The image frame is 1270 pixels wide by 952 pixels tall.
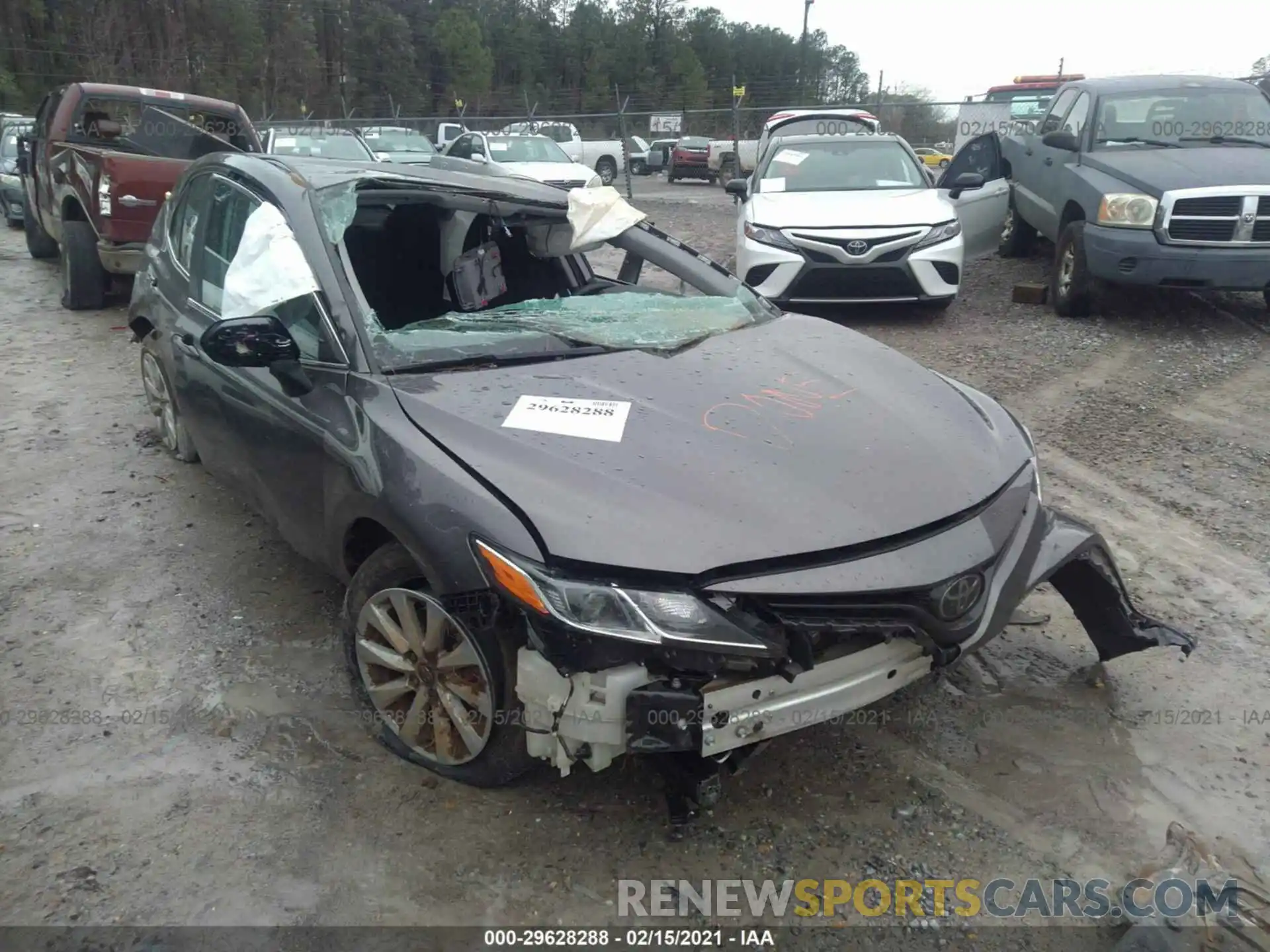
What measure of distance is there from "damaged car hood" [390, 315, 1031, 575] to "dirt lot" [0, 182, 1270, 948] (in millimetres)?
672

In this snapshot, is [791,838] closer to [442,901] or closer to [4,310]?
[442,901]

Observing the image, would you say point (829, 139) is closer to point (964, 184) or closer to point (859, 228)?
point (964, 184)

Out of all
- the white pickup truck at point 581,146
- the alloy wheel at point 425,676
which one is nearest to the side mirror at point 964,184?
the alloy wheel at point 425,676

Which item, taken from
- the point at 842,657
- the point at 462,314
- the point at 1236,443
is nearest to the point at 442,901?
the point at 842,657

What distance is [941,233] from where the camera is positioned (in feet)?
25.3

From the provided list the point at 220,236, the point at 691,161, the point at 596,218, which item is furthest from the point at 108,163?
the point at 691,161

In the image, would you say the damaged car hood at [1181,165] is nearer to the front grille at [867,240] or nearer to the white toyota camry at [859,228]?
the white toyota camry at [859,228]

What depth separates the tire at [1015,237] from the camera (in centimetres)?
1023

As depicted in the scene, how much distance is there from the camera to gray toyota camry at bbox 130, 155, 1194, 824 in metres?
2.27

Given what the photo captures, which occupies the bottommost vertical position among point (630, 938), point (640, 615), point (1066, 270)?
point (630, 938)

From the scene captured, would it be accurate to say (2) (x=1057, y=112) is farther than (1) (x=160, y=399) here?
Yes

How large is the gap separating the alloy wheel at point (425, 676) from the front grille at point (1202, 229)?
6.80 metres

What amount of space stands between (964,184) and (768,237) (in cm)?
190

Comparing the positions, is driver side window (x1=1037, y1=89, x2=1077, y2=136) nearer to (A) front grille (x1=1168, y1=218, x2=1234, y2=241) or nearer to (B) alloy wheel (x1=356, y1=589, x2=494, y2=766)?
(A) front grille (x1=1168, y1=218, x2=1234, y2=241)
